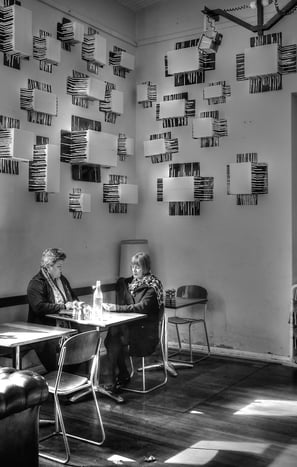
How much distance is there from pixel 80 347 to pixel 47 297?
1.32 m

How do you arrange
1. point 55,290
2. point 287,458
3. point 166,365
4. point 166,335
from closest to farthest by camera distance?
1. point 287,458
2. point 55,290
3. point 166,365
4. point 166,335

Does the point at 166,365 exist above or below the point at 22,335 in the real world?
below

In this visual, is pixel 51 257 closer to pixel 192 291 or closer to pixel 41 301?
pixel 41 301

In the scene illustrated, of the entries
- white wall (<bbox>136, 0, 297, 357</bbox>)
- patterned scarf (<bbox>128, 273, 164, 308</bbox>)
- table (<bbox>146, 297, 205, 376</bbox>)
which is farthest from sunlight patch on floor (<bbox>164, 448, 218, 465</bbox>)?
white wall (<bbox>136, 0, 297, 357</bbox>)

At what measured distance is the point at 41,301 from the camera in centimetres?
488

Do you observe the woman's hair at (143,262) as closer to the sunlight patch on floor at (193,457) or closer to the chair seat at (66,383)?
the chair seat at (66,383)

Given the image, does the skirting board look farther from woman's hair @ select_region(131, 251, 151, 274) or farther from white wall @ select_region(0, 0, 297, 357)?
woman's hair @ select_region(131, 251, 151, 274)

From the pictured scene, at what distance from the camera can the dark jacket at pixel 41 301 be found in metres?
4.82

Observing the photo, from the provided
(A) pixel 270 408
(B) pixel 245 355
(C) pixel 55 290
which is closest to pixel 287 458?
(A) pixel 270 408

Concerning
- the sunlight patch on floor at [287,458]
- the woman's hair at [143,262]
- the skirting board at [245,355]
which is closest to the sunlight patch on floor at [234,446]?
the sunlight patch on floor at [287,458]

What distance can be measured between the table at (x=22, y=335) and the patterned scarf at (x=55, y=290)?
50cm

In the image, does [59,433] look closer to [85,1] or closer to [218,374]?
[218,374]

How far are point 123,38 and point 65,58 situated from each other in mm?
1195

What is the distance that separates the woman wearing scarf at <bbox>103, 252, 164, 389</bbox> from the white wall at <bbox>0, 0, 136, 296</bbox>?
1067 mm
